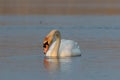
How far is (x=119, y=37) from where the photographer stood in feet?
83.9

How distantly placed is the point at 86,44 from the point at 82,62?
14.4 feet

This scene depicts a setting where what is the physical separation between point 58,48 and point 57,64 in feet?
5.61

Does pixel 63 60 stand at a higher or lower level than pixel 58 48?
lower

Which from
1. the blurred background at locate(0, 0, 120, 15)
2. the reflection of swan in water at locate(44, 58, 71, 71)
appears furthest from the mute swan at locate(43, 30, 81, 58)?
the blurred background at locate(0, 0, 120, 15)

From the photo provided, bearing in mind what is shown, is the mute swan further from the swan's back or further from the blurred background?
the blurred background

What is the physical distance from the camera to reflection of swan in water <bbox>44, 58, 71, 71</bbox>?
57.3 ft

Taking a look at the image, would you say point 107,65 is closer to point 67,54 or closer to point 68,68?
point 68,68

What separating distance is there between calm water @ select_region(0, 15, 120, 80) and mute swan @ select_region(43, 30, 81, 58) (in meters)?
0.23

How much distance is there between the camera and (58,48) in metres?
20.0

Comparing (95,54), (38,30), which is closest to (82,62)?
(95,54)

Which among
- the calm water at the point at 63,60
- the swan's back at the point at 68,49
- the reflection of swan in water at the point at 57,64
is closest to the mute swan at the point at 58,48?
the swan's back at the point at 68,49

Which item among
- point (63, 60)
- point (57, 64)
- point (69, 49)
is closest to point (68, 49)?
point (69, 49)

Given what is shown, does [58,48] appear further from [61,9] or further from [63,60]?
[61,9]

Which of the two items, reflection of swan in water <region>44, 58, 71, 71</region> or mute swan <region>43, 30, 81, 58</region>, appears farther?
mute swan <region>43, 30, 81, 58</region>
